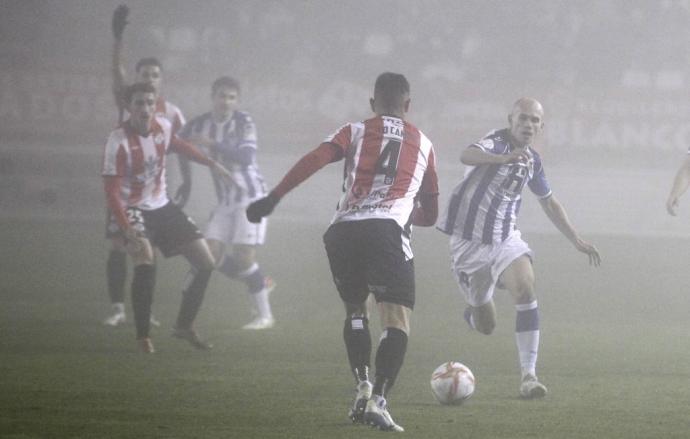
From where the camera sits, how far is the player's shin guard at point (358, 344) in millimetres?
6406

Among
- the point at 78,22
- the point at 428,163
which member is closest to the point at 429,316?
the point at 428,163

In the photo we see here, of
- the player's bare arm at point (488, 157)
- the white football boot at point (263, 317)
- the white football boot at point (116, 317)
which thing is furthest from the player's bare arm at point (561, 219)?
the white football boot at point (116, 317)

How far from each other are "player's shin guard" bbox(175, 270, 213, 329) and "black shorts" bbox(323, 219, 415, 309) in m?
3.09

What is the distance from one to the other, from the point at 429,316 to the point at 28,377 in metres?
5.30

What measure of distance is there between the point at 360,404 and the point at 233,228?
5.25 metres

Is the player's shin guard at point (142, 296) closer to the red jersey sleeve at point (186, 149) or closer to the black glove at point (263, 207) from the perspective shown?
the red jersey sleeve at point (186, 149)

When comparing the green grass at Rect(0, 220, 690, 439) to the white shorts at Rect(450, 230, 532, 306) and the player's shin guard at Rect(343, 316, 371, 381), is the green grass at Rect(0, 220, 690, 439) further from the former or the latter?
the white shorts at Rect(450, 230, 532, 306)

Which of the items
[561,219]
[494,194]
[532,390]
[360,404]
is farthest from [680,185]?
[360,404]

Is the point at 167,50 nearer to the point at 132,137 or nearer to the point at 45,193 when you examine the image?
the point at 45,193

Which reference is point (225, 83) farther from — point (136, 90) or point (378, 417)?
point (378, 417)

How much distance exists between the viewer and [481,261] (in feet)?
27.1

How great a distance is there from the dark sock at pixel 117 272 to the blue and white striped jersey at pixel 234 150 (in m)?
1.01

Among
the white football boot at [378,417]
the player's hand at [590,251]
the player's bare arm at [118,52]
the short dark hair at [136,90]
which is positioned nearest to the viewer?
the white football boot at [378,417]

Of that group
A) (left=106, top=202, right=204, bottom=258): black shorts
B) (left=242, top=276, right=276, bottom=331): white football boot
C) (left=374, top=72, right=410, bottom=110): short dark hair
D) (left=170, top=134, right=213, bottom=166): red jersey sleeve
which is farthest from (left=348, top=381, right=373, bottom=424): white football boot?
(left=242, top=276, right=276, bottom=331): white football boot
